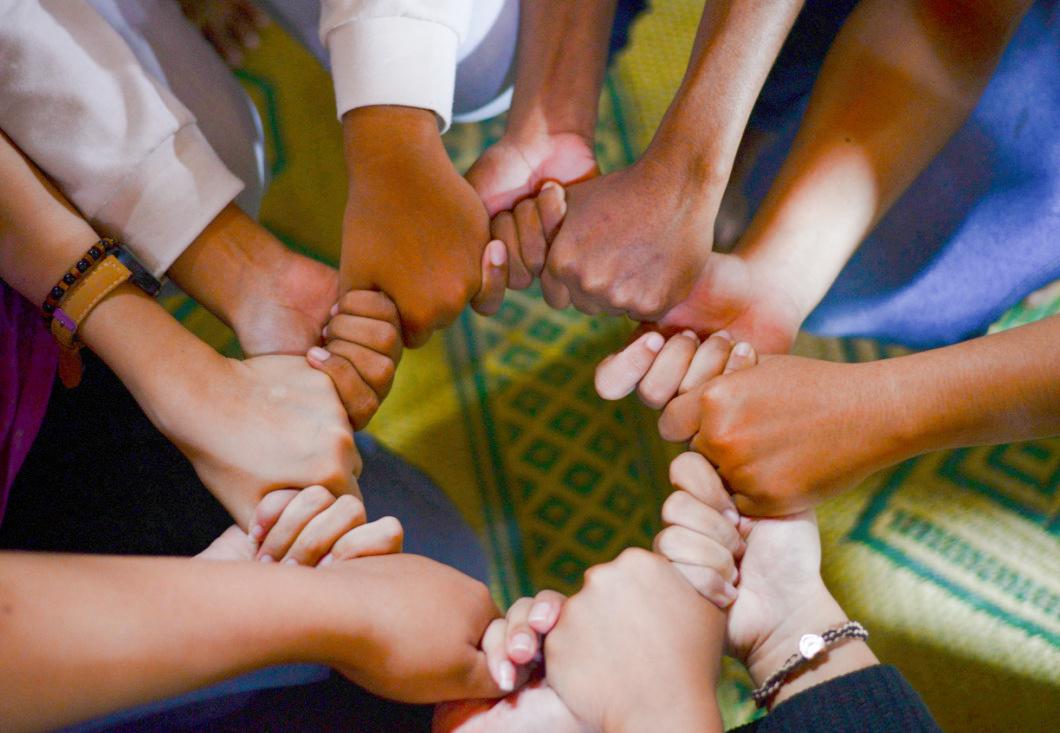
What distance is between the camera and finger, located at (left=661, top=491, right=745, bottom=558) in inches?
22.5


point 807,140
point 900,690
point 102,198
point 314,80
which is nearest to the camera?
A: point 900,690

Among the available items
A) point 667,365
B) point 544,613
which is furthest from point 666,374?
point 544,613

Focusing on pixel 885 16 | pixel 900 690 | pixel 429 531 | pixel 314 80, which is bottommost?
pixel 900 690

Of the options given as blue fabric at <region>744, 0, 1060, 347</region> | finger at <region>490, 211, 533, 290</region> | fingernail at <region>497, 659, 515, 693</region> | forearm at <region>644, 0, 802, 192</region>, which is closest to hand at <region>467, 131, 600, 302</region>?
finger at <region>490, 211, 533, 290</region>

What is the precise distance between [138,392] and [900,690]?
1.92 ft

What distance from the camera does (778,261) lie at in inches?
26.5

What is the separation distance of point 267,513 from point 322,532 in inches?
1.9

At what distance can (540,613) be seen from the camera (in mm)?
532

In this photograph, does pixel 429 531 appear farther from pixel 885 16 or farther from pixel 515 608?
pixel 885 16

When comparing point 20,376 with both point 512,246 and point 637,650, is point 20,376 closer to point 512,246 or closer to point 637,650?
point 512,246

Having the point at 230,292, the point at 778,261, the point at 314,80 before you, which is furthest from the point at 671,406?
the point at 314,80

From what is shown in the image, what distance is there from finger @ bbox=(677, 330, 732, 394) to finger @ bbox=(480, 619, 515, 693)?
239 millimetres

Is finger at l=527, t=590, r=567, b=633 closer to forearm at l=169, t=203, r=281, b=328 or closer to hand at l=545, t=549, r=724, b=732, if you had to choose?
hand at l=545, t=549, r=724, b=732

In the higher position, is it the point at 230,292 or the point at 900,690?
the point at 230,292
